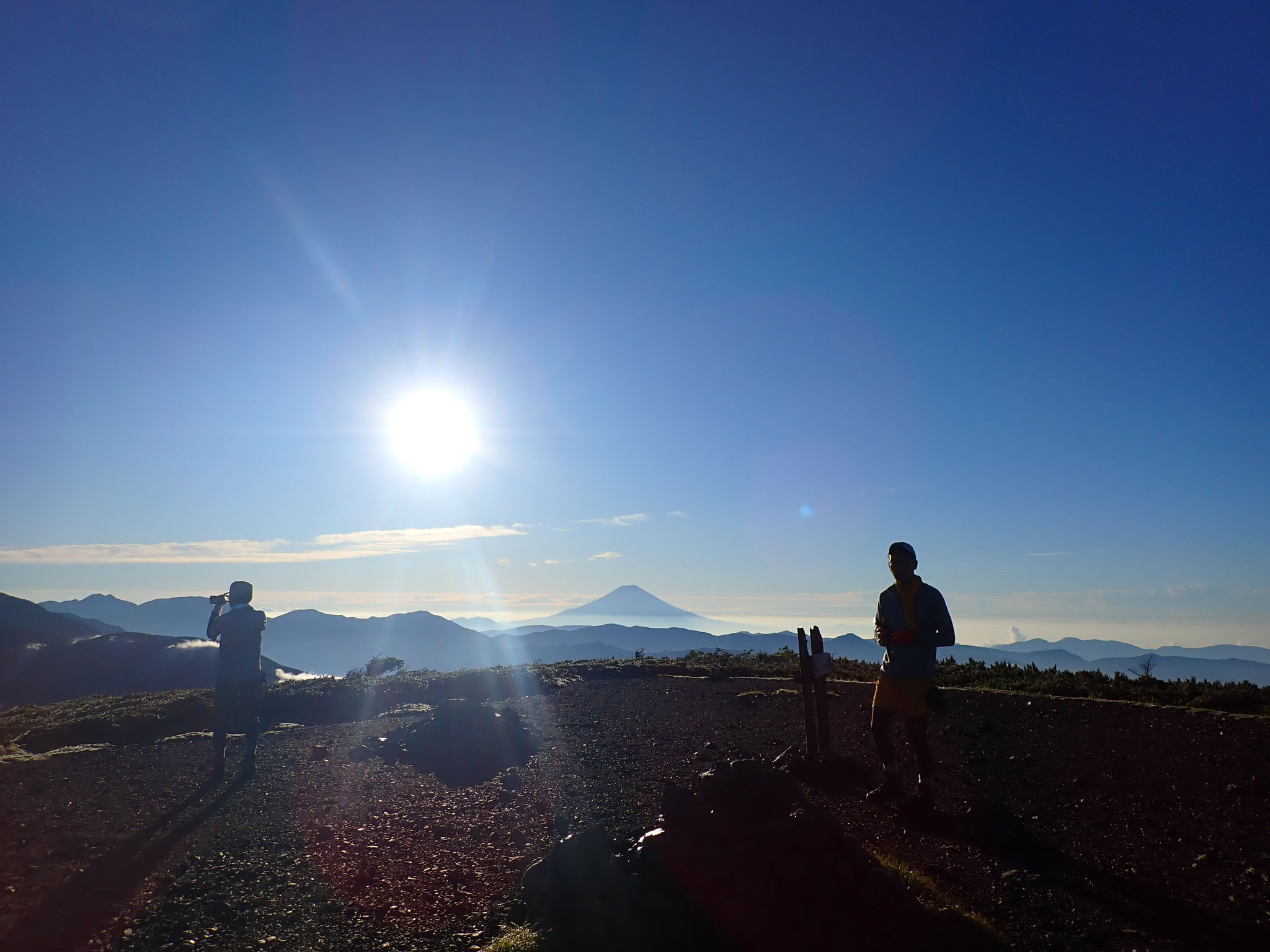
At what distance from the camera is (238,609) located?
31.6ft

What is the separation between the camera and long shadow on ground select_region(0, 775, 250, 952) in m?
4.30

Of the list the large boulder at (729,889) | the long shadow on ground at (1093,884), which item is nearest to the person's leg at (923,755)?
the long shadow on ground at (1093,884)

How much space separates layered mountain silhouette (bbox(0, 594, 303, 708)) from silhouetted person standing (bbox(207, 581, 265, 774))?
33744 millimetres

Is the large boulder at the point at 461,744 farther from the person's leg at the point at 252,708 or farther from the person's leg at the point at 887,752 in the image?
the person's leg at the point at 887,752

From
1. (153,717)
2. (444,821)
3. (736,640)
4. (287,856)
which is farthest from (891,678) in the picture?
(736,640)

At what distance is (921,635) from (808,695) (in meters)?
2.01

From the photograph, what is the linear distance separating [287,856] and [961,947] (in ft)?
16.9

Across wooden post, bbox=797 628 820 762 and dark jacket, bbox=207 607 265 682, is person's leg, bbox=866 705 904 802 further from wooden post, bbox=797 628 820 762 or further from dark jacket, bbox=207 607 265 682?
dark jacket, bbox=207 607 265 682

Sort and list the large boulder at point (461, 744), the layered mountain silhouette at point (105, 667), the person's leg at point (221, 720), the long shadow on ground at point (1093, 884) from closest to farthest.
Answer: the long shadow on ground at point (1093, 884) < the person's leg at point (221, 720) < the large boulder at point (461, 744) < the layered mountain silhouette at point (105, 667)

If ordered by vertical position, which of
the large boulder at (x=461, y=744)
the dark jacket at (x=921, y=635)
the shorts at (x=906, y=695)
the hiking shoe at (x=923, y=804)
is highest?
the dark jacket at (x=921, y=635)

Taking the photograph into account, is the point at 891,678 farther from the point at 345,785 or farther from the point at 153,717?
the point at 153,717

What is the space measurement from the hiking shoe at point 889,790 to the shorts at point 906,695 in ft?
2.35

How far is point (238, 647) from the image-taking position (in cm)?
944

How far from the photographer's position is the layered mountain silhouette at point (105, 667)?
4388 centimetres
